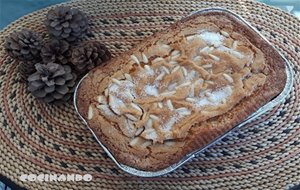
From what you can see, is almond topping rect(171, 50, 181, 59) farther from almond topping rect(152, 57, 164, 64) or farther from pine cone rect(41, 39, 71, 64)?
pine cone rect(41, 39, 71, 64)

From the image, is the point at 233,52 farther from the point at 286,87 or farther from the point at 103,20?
the point at 103,20

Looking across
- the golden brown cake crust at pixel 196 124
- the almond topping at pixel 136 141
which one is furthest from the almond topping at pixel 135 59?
the almond topping at pixel 136 141

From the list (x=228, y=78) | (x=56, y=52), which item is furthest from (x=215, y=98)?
(x=56, y=52)

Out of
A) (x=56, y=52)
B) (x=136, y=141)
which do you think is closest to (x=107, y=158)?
(x=136, y=141)

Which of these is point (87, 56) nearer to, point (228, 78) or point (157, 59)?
point (157, 59)

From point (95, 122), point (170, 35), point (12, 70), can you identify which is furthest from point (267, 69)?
point (12, 70)

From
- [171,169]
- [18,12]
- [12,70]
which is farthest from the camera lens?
[18,12]

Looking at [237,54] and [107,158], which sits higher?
[237,54]
